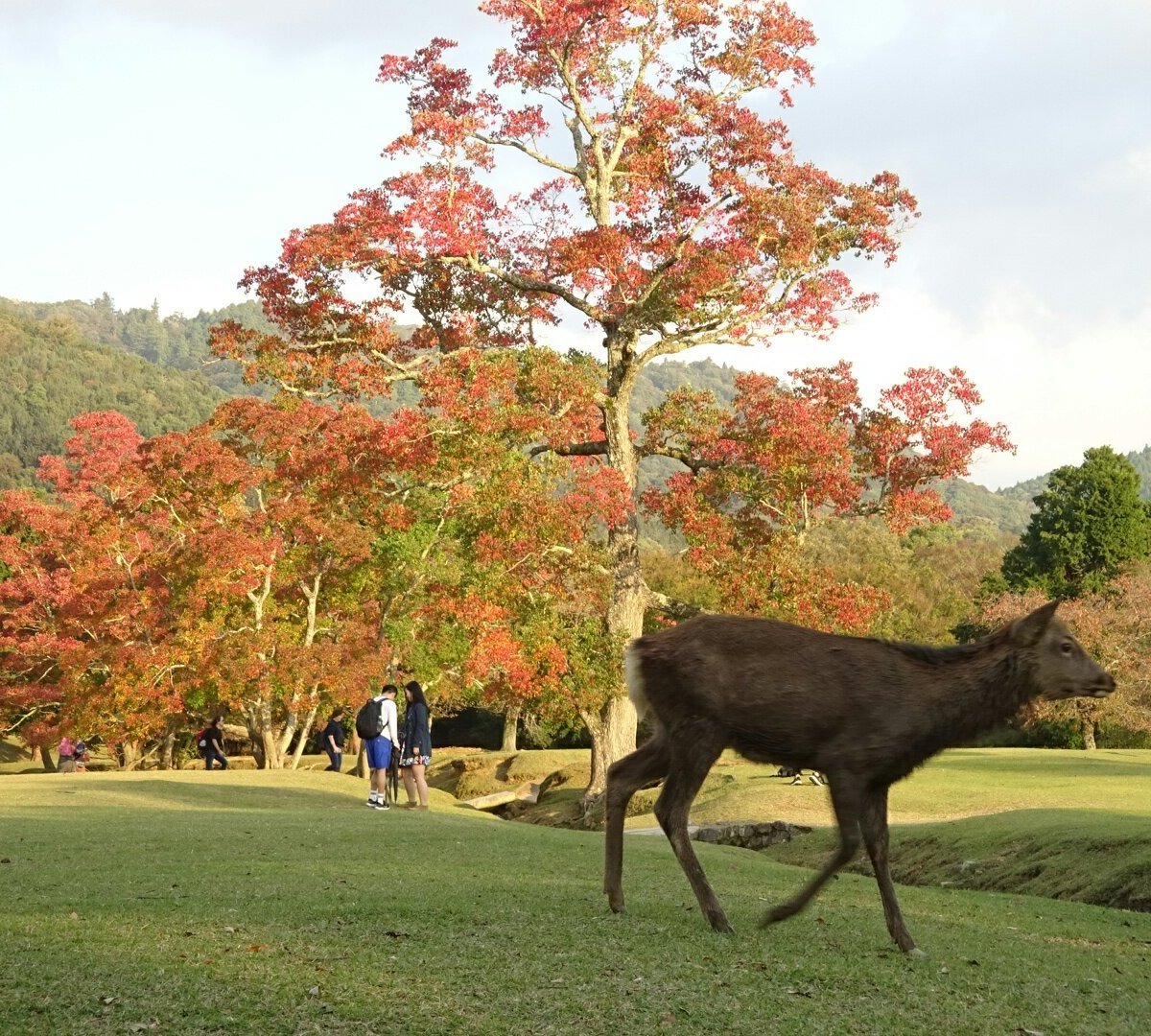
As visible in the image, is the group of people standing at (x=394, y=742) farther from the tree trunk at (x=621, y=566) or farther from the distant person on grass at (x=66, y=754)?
the distant person on grass at (x=66, y=754)

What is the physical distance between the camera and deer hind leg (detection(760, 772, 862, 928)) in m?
7.93

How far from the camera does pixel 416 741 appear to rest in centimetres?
2170

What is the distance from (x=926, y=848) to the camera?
20438 millimetres

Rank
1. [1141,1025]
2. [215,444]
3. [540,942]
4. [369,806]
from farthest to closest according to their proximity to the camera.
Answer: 1. [215,444]
2. [369,806]
3. [540,942]
4. [1141,1025]

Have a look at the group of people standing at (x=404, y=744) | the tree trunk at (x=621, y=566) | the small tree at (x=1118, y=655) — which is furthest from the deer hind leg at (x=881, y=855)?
the small tree at (x=1118, y=655)

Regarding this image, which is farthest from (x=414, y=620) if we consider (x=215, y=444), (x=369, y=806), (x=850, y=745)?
(x=850, y=745)

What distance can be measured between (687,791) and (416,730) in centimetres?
1353

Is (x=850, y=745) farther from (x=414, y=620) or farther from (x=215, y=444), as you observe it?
(x=414, y=620)

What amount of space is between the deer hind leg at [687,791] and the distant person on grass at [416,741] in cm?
1226

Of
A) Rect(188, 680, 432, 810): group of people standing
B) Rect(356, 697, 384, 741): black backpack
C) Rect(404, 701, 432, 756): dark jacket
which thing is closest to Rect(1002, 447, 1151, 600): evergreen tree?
Rect(188, 680, 432, 810): group of people standing

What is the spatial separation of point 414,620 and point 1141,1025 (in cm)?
3546

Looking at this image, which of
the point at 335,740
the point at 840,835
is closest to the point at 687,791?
the point at 840,835

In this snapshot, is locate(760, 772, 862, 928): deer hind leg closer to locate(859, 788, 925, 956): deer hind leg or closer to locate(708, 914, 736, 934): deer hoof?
locate(859, 788, 925, 956): deer hind leg

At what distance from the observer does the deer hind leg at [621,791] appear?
885 centimetres
